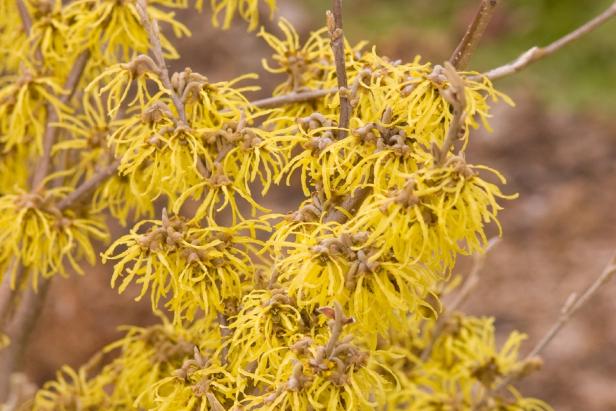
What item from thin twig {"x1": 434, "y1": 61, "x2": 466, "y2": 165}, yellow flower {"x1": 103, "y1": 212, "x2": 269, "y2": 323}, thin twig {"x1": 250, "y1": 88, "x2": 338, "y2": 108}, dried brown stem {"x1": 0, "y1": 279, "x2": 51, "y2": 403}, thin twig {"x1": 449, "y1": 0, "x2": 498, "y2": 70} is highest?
thin twig {"x1": 449, "y1": 0, "x2": 498, "y2": 70}

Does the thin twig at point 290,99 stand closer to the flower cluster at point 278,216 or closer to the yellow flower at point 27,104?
the flower cluster at point 278,216

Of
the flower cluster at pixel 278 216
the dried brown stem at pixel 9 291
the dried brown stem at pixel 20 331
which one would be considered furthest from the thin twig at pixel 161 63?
the dried brown stem at pixel 20 331

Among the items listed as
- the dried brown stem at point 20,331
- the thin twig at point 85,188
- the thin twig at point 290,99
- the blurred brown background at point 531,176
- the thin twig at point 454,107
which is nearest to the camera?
Answer: the thin twig at point 454,107

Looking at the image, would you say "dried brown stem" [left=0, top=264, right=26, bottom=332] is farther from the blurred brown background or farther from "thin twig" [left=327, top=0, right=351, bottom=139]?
the blurred brown background

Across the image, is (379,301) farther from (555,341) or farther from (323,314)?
(555,341)

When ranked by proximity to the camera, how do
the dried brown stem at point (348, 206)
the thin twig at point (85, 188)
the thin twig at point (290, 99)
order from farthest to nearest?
the thin twig at point (85, 188)
the thin twig at point (290, 99)
the dried brown stem at point (348, 206)

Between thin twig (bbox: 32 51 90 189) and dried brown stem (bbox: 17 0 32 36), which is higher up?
dried brown stem (bbox: 17 0 32 36)

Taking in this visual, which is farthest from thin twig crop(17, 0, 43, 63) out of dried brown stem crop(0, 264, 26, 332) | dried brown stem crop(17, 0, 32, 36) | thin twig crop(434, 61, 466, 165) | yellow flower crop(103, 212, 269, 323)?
thin twig crop(434, 61, 466, 165)
